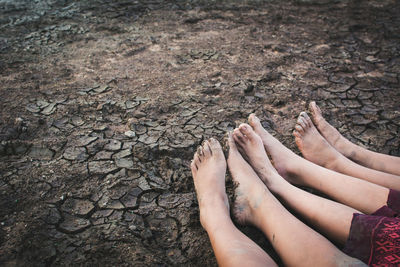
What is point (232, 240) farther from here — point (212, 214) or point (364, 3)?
point (364, 3)

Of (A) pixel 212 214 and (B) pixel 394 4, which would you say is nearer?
(A) pixel 212 214

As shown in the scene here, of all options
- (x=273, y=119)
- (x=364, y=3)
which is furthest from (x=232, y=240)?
(x=364, y=3)

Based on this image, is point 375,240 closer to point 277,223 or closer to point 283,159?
point 277,223

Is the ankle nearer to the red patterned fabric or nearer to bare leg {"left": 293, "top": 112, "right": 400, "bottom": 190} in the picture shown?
the red patterned fabric

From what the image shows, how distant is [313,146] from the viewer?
1.74 m

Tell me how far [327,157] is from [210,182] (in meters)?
0.68

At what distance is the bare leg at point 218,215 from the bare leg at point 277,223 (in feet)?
0.26

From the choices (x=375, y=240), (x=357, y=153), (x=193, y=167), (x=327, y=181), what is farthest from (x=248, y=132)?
(x=375, y=240)

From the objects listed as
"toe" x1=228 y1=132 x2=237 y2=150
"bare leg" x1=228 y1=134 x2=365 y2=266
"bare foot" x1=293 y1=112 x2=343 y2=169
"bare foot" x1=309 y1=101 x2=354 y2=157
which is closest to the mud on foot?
"bare leg" x1=228 y1=134 x2=365 y2=266

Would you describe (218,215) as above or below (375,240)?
below

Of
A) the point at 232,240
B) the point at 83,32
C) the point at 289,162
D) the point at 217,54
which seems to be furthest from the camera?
the point at 83,32

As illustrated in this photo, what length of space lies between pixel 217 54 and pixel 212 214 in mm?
1998

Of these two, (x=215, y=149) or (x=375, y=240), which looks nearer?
(x=375, y=240)

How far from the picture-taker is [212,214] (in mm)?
1361
